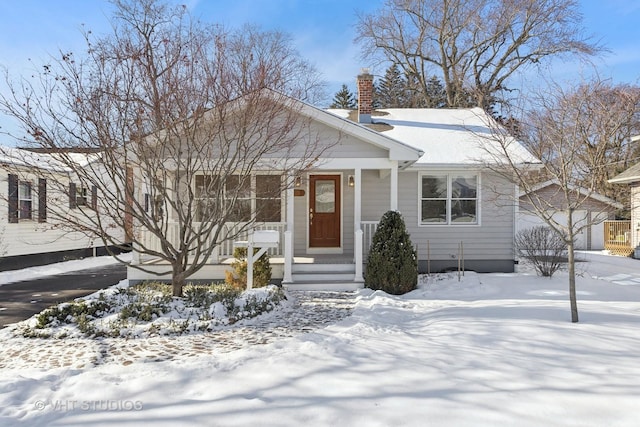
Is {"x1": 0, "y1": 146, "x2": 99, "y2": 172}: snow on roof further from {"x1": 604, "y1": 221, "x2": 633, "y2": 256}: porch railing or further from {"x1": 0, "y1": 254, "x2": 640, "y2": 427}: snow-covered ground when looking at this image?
{"x1": 604, "y1": 221, "x2": 633, "y2": 256}: porch railing

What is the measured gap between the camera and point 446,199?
431 inches

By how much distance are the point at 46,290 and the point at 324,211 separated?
22.8 feet

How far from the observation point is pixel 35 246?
44.9 feet

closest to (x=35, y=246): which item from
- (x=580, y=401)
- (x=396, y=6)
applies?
(x=580, y=401)

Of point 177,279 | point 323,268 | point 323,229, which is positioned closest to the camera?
point 177,279

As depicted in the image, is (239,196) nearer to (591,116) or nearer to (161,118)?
(161,118)

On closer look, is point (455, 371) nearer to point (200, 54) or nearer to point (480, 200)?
point (200, 54)

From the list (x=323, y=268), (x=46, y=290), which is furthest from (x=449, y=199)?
(x=46, y=290)

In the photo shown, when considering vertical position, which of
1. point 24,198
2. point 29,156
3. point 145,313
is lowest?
point 145,313

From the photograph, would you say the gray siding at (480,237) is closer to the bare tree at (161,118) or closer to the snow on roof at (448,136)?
the snow on roof at (448,136)

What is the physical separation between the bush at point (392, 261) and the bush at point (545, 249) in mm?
3415

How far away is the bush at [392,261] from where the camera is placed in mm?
8438

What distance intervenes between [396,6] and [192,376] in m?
25.5

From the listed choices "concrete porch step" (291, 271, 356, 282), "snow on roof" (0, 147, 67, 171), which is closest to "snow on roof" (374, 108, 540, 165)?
"concrete porch step" (291, 271, 356, 282)
